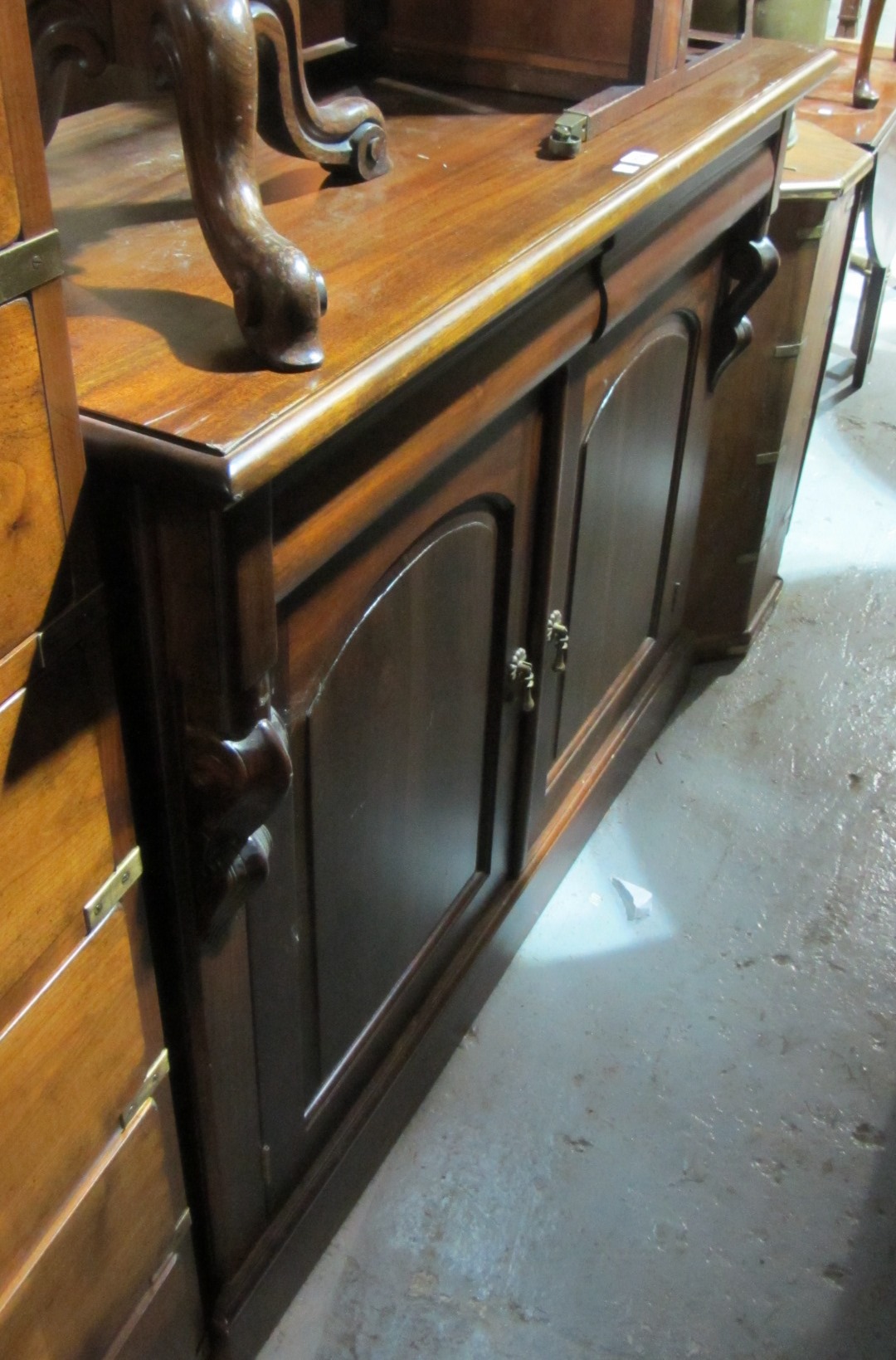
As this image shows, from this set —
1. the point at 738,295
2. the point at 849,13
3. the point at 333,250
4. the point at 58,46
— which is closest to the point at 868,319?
the point at 849,13

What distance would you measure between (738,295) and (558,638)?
0.55m

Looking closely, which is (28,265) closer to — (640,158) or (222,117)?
(222,117)

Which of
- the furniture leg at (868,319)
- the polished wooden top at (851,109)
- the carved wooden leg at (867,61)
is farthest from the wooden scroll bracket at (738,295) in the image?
the furniture leg at (868,319)

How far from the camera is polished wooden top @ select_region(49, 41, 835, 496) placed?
654mm

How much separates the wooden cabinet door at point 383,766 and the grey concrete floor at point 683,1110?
0.21 meters

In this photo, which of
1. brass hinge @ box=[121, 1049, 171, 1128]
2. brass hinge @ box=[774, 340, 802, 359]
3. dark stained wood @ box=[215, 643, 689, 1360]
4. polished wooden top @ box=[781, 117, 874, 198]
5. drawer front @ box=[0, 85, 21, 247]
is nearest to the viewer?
drawer front @ box=[0, 85, 21, 247]

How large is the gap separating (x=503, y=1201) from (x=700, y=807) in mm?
724

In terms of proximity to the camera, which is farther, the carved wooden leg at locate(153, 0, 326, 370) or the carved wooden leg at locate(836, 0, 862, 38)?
the carved wooden leg at locate(836, 0, 862, 38)

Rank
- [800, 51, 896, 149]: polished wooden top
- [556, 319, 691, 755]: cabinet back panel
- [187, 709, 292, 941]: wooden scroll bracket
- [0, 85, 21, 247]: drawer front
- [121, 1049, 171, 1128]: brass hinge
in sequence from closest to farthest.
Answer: [0, 85, 21, 247]: drawer front < [187, 709, 292, 941]: wooden scroll bracket < [121, 1049, 171, 1128]: brass hinge < [556, 319, 691, 755]: cabinet back panel < [800, 51, 896, 149]: polished wooden top

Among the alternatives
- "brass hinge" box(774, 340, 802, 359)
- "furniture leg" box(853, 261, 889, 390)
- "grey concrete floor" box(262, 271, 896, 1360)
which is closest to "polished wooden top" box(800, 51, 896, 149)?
"furniture leg" box(853, 261, 889, 390)

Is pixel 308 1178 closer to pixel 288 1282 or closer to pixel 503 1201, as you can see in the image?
pixel 288 1282

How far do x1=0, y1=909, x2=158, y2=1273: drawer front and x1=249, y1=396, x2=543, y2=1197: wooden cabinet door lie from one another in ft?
0.44

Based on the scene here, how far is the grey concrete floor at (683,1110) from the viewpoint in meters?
1.25

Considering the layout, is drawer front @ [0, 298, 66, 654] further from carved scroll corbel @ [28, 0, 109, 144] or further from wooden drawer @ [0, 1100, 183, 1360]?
wooden drawer @ [0, 1100, 183, 1360]
